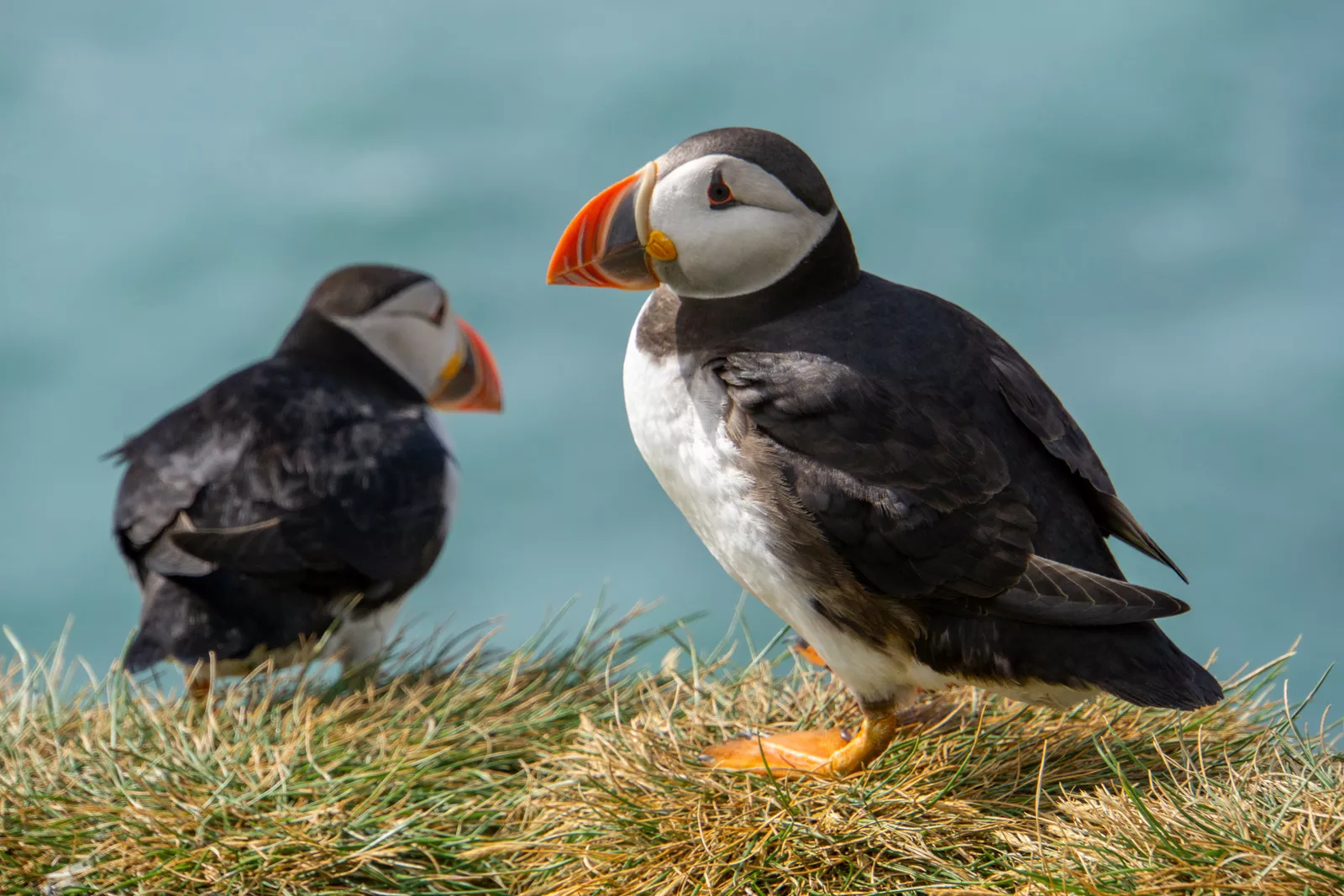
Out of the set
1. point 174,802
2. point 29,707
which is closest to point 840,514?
point 174,802

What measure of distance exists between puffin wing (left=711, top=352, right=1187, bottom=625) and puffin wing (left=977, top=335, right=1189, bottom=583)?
0.17 m

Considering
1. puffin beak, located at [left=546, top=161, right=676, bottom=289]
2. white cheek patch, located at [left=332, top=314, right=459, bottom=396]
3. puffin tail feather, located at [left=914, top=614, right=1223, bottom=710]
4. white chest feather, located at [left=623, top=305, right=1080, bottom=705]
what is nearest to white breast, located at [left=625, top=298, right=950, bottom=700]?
white chest feather, located at [left=623, top=305, right=1080, bottom=705]

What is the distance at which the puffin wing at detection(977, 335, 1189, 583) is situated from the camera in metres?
2.97

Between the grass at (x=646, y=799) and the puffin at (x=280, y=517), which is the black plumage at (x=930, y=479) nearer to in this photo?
the grass at (x=646, y=799)

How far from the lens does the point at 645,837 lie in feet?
9.70

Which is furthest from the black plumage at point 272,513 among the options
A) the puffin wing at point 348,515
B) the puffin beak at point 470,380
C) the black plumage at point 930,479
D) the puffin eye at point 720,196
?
the puffin eye at point 720,196

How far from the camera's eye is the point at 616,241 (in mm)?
3025

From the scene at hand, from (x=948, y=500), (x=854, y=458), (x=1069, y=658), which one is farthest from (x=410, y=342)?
(x=1069, y=658)

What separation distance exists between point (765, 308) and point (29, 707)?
8.37ft

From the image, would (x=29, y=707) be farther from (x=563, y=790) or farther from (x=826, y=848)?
(x=826, y=848)

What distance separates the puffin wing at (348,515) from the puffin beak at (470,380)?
823mm

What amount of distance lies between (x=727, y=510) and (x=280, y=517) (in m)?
1.88

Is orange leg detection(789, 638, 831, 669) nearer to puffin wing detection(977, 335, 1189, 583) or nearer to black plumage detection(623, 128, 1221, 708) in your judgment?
black plumage detection(623, 128, 1221, 708)

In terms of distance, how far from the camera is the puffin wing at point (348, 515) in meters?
4.18
